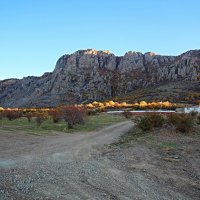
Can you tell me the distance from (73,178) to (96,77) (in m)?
135

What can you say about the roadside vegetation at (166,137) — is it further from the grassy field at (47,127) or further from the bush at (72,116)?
the bush at (72,116)

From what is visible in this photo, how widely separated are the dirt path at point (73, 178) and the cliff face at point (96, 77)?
111 meters

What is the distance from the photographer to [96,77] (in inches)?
5694

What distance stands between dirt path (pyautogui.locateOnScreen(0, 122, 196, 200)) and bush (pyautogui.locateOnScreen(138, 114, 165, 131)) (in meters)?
8.85

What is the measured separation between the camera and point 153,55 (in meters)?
165

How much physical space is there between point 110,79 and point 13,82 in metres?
66.4

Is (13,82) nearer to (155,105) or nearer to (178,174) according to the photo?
(155,105)

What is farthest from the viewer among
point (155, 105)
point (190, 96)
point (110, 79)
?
point (110, 79)

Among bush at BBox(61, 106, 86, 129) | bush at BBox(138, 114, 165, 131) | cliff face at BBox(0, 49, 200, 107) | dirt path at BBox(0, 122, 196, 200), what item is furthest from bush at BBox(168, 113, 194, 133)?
cliff face at BBox(0, 49, 200, 107)

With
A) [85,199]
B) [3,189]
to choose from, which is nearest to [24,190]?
[3,189]

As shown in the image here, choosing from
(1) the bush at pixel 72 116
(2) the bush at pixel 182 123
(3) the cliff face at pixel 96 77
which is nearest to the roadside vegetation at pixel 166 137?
(2) the bush at pixel 182 123

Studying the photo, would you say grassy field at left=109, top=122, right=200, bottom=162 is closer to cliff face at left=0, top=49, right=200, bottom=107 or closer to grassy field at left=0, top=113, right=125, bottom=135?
grassy field at left=0, top=113, right=125, bottom=135

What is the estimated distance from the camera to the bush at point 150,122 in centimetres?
2345

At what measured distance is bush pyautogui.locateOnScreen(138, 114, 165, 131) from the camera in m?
23.5
